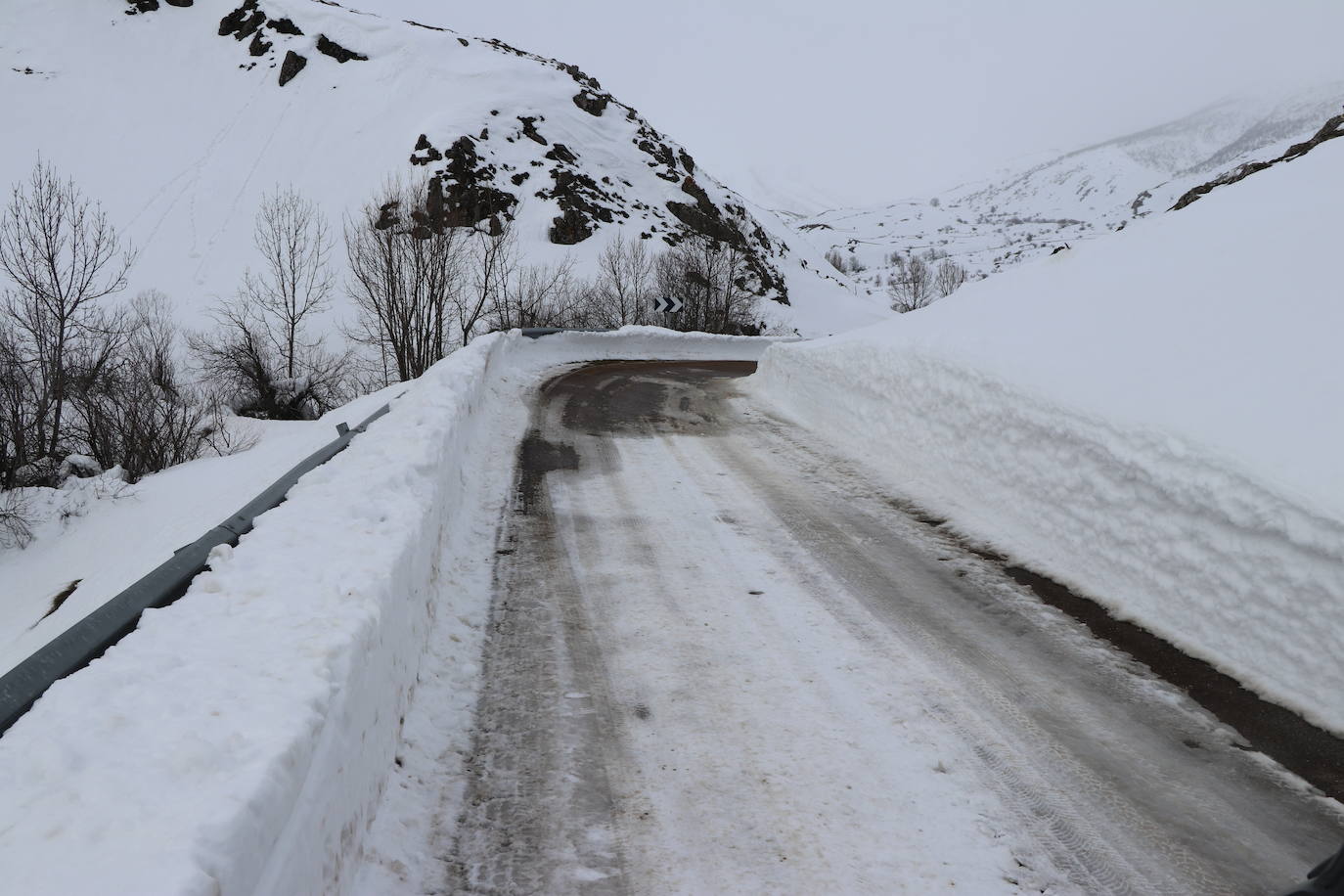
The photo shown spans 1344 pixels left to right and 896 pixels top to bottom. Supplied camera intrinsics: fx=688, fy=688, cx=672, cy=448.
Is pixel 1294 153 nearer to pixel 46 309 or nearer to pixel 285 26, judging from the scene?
pixel 46 309

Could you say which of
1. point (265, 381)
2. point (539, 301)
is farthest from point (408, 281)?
point (265, 381)

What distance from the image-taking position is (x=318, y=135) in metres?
55.0

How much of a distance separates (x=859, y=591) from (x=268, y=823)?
4181 millimetres

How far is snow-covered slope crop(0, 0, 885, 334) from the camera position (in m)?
48.2

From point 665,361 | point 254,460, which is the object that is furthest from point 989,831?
point 665,361

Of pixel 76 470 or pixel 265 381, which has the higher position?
pixel 265 381

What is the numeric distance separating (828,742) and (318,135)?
64.8m

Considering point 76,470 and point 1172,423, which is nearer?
point 1172,423

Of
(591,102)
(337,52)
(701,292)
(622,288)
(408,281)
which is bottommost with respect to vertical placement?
(701,292)

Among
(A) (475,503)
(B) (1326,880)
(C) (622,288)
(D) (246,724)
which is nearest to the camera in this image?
(B) (1326,880)

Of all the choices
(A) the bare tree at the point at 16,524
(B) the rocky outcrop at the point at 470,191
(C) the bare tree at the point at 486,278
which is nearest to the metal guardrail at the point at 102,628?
(A) the bare tree at the point at 16,524

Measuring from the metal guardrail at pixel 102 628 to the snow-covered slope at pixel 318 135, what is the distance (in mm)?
38564

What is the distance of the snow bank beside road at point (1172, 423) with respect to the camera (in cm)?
416

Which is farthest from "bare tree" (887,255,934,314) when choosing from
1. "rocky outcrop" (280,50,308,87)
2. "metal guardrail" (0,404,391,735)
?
"rocky outcrop" (280,50,308,87)
